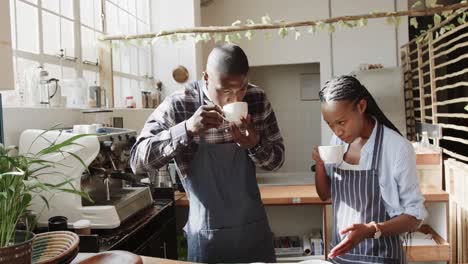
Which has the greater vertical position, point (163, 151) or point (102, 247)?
point (163, 151)

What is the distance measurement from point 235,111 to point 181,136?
0.68 feet

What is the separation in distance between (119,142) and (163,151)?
792 millimetres

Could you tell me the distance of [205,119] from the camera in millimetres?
1364

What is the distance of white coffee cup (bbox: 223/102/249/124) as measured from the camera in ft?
4.55

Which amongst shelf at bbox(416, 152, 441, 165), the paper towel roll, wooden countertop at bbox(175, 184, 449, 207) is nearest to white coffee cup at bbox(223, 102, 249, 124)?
A: wooden countertop at bbox(175, 184, 449, 207)

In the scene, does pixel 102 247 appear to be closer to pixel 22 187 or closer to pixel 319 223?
pixel 22 187

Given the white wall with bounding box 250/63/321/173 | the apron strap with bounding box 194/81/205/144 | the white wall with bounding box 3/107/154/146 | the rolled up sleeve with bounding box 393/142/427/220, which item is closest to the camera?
the rolled up sleeve with bounding box 393/142/427/220

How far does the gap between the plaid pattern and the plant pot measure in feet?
1.89

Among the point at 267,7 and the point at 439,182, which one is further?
the point at 267,7

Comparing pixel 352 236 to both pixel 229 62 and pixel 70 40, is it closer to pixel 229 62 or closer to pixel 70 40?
pixel 229 62

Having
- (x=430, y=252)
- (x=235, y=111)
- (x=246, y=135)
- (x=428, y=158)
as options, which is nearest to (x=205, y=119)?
(x=235, y=111)

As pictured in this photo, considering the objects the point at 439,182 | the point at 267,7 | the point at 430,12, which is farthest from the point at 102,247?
the point at 267,7

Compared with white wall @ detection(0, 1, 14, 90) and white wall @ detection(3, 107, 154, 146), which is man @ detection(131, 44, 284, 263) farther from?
→ white wall @ detection(3, 107, 154, 146)

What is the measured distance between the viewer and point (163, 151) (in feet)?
4.86
